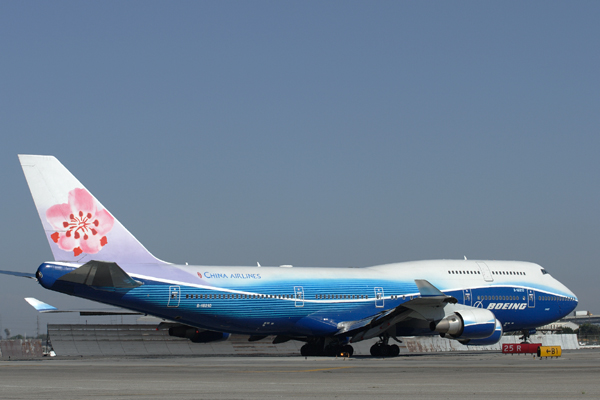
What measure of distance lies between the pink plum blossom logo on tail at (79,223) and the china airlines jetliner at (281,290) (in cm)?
4

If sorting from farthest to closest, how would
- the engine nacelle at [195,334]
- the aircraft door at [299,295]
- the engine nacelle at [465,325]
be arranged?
the engine nacelle at [195,334] < the aircraft door at [299,295] < the engine nacelle at [465,325]

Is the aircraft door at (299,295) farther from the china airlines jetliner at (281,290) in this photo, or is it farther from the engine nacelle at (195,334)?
the engine nacelle at (195,334)

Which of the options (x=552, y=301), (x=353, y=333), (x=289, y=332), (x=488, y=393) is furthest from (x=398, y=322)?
(x=488, y=393)

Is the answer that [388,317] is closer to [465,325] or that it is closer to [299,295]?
[465,325]

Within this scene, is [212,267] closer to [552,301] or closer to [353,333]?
[353,333]

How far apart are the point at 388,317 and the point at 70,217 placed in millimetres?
13472

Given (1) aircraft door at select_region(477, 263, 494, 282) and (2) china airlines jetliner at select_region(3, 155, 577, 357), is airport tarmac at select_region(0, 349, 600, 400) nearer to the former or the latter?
(2) china airlines jetliner at select_region(3, 155, 577, 357)

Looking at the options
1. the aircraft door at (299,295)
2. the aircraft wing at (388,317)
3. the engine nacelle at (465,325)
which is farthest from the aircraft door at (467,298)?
the aircraft door at (299,295)

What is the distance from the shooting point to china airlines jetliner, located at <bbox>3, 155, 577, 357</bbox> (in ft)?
87.2

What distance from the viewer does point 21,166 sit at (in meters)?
→ 26.5

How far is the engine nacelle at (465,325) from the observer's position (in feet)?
99.4

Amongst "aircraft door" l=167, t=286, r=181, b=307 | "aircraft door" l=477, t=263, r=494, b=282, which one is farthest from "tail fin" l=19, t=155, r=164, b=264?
"aircraft door" l=477, t=263, r=494, b=282

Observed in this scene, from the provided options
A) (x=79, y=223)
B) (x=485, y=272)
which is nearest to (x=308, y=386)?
(x=79, y=223)

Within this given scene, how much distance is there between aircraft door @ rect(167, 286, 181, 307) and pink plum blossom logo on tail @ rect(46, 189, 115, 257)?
124 inches
